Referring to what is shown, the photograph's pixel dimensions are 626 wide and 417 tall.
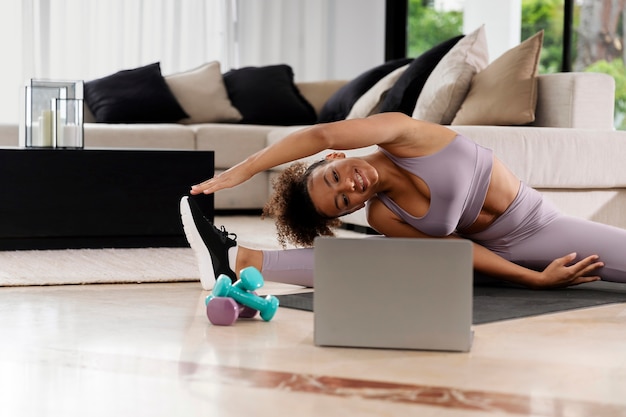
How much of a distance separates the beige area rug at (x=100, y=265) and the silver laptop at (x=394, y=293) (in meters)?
1.05

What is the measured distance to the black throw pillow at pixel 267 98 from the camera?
568 centimetres

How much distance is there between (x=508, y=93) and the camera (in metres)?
3.81

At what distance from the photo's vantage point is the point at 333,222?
270 cm

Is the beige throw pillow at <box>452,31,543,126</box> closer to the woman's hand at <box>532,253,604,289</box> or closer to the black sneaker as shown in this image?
the woman's hand at <box>532,253,604,289</box>

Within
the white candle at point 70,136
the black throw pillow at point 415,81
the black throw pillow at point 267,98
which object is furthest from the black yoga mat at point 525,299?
the black throw pillow at point 267,98

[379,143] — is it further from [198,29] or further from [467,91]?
[198,29]

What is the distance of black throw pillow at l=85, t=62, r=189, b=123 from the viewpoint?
538cm

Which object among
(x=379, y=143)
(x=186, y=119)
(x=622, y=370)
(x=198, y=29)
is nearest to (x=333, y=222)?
(x=379, y=143)

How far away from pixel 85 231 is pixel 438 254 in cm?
202

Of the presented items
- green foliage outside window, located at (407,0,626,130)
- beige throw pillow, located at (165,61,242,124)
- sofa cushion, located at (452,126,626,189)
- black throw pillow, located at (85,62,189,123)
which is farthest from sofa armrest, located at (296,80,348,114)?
sofa cushion, located at (452,126,626,189)

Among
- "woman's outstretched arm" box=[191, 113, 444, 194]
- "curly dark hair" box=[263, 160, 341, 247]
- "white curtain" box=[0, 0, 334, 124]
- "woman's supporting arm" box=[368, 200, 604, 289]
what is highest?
"white curtain" box=[0, 0, 334, 124]

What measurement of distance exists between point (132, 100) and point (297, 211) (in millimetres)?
3089

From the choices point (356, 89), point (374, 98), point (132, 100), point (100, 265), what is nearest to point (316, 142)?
point (100, 265)

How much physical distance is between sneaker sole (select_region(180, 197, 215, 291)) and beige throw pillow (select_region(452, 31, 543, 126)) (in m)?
1.66
